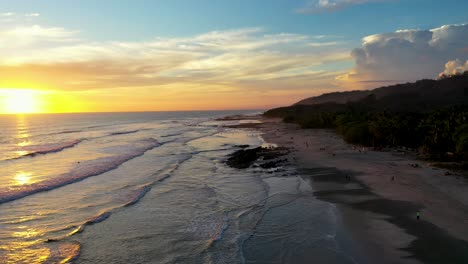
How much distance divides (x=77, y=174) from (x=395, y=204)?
1961 cm

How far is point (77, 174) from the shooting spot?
25281 mm

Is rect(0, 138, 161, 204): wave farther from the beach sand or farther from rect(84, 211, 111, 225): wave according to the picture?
the beach sand

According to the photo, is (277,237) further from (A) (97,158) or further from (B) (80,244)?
(A) (97,158)

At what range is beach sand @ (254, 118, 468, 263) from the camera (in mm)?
10234

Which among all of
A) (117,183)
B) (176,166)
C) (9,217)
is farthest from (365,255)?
(176,166)

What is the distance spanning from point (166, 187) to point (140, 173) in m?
5.55

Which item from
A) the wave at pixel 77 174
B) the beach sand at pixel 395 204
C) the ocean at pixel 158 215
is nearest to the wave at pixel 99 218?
the ocean at pixel 158 215

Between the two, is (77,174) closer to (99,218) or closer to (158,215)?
(99,218)

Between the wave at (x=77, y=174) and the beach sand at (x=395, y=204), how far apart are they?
1366cm

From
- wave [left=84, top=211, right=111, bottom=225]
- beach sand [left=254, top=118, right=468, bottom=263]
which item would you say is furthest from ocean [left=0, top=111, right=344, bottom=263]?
beach sand [left=254, top=118, right=468, bottom=263]

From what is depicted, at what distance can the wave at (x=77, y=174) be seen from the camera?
65.1 feet

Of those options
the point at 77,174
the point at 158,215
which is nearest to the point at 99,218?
the point at 158,215

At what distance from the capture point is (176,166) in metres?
27.7

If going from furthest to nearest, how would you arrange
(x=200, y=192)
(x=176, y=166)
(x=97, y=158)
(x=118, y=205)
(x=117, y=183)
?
(x=97, y=158) < (x=176, y=166) < (x=117, y=183) < (x=200, y=192) < (x=118, y=205)
